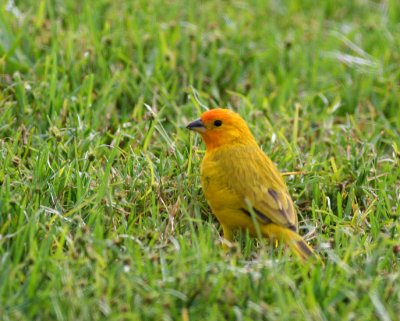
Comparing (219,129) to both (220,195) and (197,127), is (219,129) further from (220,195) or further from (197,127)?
(220,195)

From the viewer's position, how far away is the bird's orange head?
16.1ft

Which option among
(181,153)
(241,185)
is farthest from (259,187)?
(181,153)

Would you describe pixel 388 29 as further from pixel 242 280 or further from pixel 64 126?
pixel 242 280

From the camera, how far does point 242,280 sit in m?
3.73

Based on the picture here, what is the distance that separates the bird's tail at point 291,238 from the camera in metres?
4.11

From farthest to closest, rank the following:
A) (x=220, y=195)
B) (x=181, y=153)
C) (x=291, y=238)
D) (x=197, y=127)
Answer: (x=181, y=153) → (x=197, y=127) → (x=220, y=195) → (x=291, y=238)

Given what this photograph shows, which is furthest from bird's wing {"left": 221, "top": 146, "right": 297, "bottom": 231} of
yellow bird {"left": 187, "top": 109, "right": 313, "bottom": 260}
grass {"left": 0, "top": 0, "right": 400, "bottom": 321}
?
grass {"left": 0, "top": 0, "right": 400, "bottom": 321}

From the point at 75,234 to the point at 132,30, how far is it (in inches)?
104

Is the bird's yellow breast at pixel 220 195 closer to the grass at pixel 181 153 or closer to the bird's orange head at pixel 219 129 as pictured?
the grass at pixel 181 153

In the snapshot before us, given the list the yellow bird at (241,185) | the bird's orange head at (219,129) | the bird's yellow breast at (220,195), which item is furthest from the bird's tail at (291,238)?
the bird's orange head at (219,129)

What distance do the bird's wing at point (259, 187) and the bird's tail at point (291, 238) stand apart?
0.03 meters

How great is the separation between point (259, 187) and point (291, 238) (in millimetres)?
388

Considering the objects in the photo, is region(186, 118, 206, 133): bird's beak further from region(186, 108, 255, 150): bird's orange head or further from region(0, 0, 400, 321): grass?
region(0, 0, 400, 321): grass

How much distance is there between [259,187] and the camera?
178 inches
